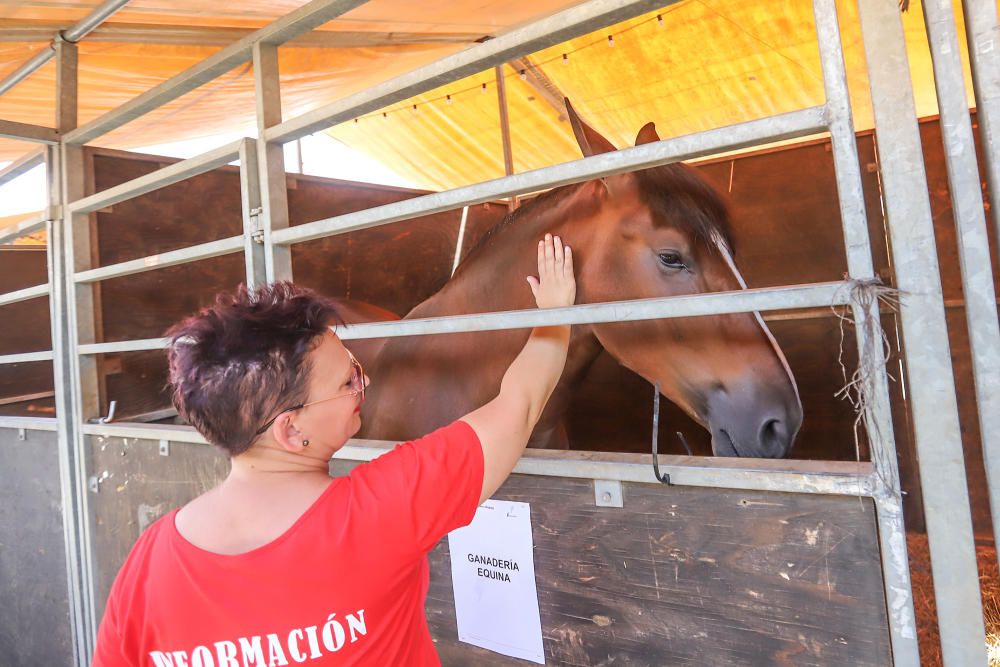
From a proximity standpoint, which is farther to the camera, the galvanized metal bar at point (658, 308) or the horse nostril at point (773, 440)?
the horse nostril at point (773, 440)

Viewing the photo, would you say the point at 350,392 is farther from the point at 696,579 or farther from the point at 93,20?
the point at 93,20

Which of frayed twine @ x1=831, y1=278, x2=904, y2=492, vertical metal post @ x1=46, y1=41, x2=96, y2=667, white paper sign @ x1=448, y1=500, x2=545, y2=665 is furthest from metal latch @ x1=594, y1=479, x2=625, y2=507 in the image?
vertical metal post @ x1=46, y1=41, x2=96, y2=667

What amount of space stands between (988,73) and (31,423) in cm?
306

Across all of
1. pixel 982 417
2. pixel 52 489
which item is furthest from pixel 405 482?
pixel 52 489

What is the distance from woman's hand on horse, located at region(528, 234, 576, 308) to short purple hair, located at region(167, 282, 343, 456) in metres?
0.49

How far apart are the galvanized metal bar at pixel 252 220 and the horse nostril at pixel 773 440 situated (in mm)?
1286

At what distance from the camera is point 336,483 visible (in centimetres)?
87

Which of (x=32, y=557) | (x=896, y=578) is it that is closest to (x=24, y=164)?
(x=32, y=557)

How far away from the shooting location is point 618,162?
0.96 m

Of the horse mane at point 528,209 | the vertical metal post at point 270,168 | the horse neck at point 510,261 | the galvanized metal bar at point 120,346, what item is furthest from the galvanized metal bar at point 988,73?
the galvanized metal bar at point 120,346

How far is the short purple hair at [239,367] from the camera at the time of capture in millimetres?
812

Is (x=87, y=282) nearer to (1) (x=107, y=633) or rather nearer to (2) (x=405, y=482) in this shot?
(1) (x=107, y=633)

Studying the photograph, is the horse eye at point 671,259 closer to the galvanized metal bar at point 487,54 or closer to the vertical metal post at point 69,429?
the galvanized metal bar at point 487,54

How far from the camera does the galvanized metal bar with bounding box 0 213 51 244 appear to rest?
2.26 m
